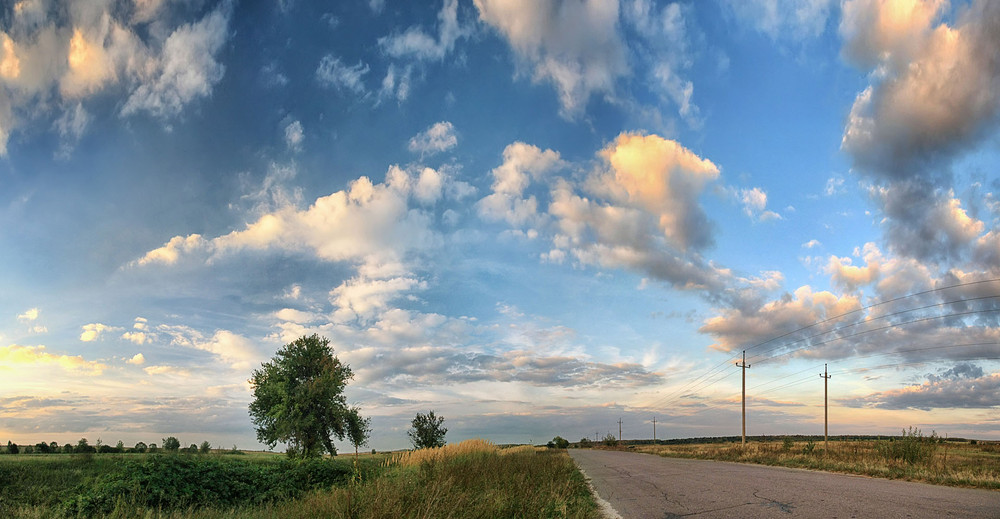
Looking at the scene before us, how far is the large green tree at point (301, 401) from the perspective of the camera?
115 feet

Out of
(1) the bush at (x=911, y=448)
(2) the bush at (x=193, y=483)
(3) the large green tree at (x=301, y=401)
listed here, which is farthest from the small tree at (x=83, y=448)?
(1) the bush at (x=911, y=448)

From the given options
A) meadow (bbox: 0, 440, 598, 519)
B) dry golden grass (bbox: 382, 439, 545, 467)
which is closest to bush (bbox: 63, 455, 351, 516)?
meadow (bbox: 0, 440, 598, 519)

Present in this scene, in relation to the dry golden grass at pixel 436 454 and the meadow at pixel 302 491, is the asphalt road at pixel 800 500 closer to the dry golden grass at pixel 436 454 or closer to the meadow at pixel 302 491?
the meadow at pixel 302 491

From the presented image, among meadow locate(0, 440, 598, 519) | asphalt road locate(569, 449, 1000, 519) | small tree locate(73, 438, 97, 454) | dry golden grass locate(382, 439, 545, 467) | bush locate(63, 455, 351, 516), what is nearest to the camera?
meadow locate(0, 440, 598, 519)

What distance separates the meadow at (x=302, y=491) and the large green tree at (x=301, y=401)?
45.5ft

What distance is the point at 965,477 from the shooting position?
12336mm

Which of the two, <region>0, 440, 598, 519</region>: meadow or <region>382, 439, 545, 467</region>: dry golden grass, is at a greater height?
<region>0, 440, 598, 519</region>: meadow

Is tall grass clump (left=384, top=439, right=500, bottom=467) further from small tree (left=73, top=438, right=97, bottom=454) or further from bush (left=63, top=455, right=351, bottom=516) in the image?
small tree (left=73, top=438, right=97, bottom=454)

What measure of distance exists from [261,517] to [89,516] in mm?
5278

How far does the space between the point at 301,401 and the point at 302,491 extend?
2311 centimetres

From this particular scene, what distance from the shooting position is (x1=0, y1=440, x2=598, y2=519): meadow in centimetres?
572

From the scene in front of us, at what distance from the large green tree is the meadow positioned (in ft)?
45.5

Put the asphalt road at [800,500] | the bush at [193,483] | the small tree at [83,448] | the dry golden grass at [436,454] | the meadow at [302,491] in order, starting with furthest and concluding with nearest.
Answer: the small tree at [83,448], the dry golden grass at [436,454], the bush at [193,483], the asphalt road at [800,500], the meadow at [302,491]

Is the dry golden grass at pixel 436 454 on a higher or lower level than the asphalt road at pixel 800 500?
lower
